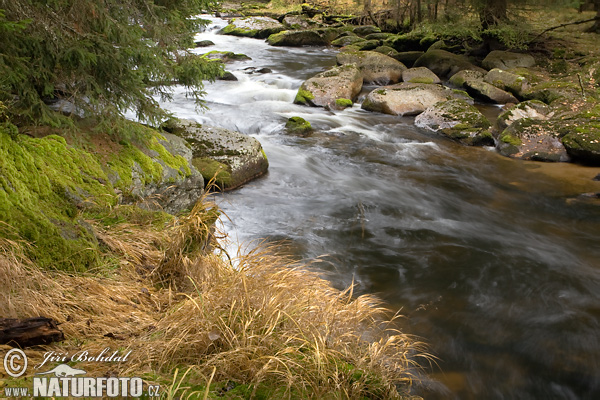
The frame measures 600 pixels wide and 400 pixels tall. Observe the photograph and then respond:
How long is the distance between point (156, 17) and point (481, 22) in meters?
16.9

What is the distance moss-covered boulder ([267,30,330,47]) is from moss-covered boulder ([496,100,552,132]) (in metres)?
17.5

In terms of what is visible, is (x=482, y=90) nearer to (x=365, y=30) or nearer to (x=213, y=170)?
(x=213, y=170)

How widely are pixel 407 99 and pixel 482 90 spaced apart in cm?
304

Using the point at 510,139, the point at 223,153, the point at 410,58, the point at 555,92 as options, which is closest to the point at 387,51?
the point at 410,58

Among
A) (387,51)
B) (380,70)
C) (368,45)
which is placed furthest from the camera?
(368,45)

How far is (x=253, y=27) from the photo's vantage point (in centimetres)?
3189

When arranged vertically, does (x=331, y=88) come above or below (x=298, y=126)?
above

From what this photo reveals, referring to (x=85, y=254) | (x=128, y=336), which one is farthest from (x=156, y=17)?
(x=128, y=336)

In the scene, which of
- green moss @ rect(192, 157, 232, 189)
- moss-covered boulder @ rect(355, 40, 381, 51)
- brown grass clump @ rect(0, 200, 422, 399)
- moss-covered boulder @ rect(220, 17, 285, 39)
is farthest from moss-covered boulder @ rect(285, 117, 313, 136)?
moss-covered boulder @ rect(220, 17, 285, 39)

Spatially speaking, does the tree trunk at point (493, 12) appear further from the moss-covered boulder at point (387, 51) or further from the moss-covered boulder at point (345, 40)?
the moss-covered boulder at point (345, 40)

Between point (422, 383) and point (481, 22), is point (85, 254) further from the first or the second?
point (481, 22)

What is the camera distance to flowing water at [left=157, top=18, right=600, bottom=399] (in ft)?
15.3

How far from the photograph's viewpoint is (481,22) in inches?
759

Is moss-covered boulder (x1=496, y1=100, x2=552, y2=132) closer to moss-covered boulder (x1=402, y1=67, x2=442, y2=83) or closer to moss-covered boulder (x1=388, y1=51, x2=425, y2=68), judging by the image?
moss-covered boulder (x1=402, y1=67, x2=442, y2=83)
